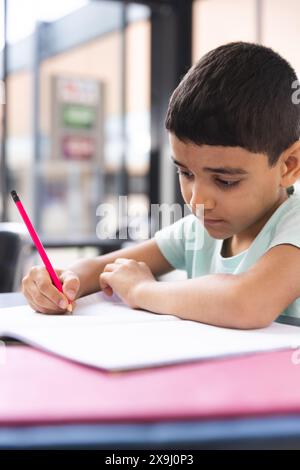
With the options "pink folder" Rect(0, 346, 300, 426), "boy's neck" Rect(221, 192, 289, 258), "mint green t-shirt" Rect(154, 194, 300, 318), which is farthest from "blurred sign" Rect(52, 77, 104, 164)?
"pink folder" Rect(0, 346, 300, 426)

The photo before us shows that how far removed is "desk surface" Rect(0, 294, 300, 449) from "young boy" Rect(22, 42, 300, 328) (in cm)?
23

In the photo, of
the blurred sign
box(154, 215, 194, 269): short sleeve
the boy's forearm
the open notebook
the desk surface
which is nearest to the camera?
the desk surface

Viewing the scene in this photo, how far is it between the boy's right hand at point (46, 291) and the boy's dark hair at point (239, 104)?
0.79 feet

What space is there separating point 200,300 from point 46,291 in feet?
0.66

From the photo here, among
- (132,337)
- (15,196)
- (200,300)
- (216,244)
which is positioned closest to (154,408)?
(132,337)

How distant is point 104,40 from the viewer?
4.32 metres

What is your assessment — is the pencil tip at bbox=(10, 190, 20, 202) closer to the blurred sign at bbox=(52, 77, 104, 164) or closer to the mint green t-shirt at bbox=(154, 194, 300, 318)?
the mint green t-shirt at bbox=(154, 194, 300, 318)

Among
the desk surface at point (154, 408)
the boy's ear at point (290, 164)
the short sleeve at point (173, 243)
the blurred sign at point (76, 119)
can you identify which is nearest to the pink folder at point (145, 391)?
the desk surface at point (154, 408)

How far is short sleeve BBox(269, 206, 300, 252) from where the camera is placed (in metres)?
0.77

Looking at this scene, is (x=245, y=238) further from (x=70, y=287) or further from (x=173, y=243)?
(x=70, y=287)

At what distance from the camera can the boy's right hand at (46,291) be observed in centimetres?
77

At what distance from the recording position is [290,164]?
0.85 meters

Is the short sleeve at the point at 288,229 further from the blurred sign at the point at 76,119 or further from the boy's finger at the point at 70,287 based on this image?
the blurred sign at the point at 76,119
